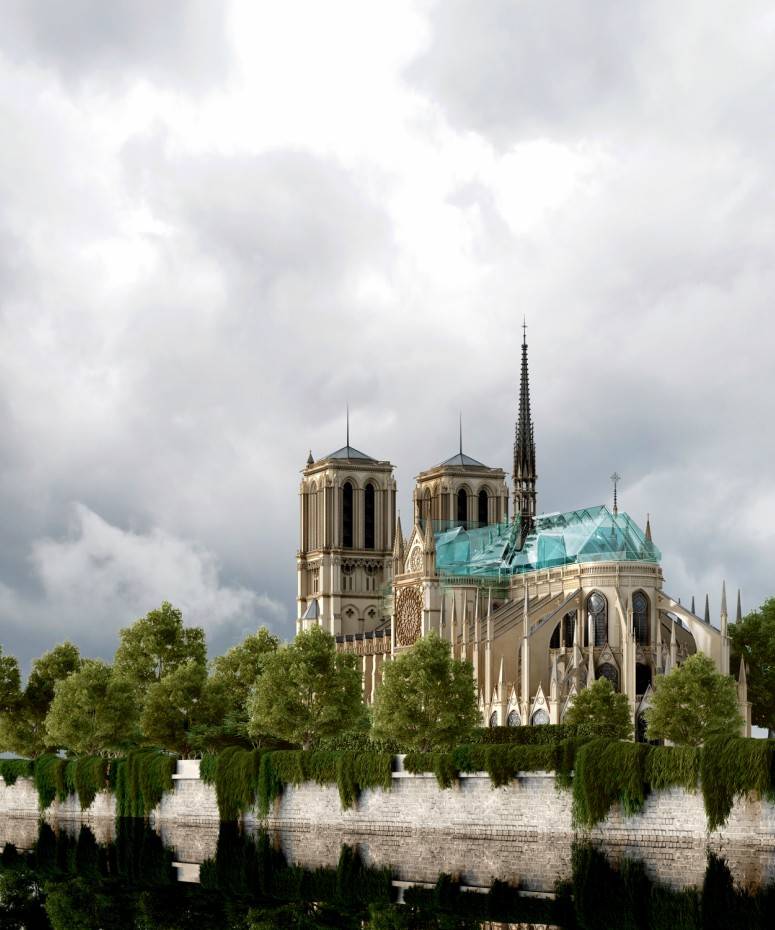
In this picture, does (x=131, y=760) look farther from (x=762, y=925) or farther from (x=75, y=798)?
(x=762, y=925)

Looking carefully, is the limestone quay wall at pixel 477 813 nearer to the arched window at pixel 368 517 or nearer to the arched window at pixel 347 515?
the arched window at pixel 347 515

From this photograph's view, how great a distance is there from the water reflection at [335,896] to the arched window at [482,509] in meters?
87.4

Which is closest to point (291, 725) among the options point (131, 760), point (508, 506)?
point (131, 760)

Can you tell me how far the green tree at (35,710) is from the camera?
97688mm

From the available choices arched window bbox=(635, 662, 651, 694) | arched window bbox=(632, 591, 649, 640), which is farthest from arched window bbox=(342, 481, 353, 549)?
arched window bbox=(635, 662, 651, 694)

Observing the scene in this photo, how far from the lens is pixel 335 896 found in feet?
161

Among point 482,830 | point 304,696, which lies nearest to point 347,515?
point 304,696

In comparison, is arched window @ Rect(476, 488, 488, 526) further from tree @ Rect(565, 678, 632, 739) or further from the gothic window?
tree @ Rect(565, 678, 632, 739)

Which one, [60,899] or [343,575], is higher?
[343,575]

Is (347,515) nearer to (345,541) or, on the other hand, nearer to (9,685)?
(345,541)

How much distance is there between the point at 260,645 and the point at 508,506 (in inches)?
2414

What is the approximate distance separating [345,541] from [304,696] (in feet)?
223

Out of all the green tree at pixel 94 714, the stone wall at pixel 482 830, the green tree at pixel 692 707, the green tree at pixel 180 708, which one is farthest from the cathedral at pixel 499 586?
the stone wall at pixel 482 830

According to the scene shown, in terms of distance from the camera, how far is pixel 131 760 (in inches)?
3108
